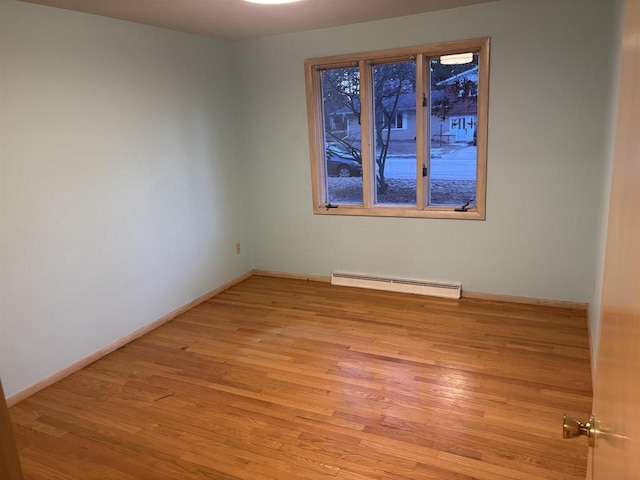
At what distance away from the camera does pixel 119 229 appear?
339 centimetres

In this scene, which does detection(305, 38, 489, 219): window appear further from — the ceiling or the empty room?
the ceiling

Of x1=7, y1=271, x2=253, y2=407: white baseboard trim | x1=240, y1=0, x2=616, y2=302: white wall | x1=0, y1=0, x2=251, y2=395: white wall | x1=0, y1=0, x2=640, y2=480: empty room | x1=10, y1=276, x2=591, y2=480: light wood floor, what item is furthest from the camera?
x1=240, y1=0, x2=616, y2=302: white wall

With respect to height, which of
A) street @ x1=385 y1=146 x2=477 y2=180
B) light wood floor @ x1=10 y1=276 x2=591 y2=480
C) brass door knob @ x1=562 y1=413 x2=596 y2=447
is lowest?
light wood floor @ x1=10 y1=276 x2=591 y2=480

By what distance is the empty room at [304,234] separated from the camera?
241 centimetres

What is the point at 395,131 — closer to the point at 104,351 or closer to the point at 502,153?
the point at 502,153

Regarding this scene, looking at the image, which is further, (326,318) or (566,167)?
(326,318)

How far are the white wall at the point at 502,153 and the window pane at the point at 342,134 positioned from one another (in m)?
0.21

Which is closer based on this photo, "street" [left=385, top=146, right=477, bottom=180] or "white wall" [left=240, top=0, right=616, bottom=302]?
"white wall" [left=240, top=0, right=616, bottom=302]

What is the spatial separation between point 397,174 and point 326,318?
1.45 m

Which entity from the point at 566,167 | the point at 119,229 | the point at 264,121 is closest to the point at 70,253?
the point at 119,229

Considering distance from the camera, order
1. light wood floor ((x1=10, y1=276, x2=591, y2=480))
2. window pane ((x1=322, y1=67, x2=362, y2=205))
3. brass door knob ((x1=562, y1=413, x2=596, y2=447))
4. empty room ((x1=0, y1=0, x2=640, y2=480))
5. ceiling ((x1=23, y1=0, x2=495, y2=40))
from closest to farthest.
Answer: brass door knob ((x1=562, y1=413, x2=596, y2=447)) < light wood floor ((x1=10, y1=276, x2=591, y2=480)) < empty room ((x1=0, y1=0, x2=640, y2=480)) < ceiling ((x1=23, y1=0, x2=495, y2=40)) < window pane ((x1=322, y1=67, x2=362, y2=205))

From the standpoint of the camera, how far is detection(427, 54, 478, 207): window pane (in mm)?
3750

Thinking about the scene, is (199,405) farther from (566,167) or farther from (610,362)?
(566,167)

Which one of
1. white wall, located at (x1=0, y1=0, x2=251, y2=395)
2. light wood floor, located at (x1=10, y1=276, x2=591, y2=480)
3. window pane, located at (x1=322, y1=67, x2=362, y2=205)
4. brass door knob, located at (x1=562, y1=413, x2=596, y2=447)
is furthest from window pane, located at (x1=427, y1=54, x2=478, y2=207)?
brass door knob, located at (x1=562, y1=413, x2=596, y2=447)
